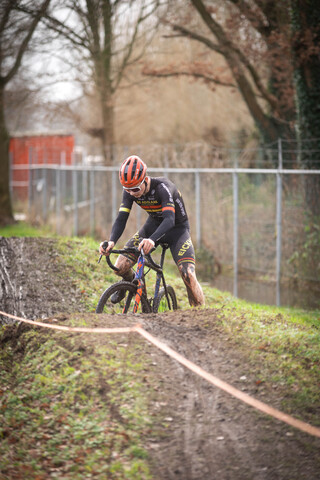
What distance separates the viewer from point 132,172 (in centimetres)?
750

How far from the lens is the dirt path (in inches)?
188

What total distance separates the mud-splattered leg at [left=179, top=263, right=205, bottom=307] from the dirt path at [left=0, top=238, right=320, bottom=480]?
46 cm

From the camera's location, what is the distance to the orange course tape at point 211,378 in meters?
5.28

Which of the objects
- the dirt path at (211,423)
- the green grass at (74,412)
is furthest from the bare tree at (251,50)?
the green grass at (74,412)

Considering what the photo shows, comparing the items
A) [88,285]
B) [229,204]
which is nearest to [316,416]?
[88,285]

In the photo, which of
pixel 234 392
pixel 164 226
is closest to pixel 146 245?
pixel 164 226

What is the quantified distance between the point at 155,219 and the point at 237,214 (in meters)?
7.35

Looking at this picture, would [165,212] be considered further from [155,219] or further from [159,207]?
[155,219]

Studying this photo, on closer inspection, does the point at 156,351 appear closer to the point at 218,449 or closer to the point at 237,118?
the point at 218,449

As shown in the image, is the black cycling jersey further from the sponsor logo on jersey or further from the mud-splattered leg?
the mud-splattered leg

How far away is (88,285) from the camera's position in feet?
34.5

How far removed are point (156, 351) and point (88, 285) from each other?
428 cm

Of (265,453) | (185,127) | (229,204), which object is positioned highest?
(185,127)

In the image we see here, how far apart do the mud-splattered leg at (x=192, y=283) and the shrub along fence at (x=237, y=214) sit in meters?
5.28
